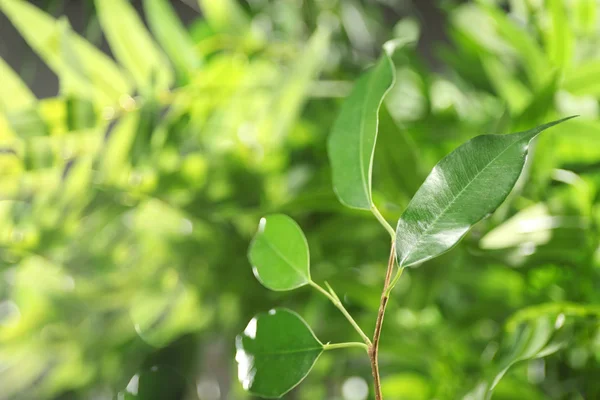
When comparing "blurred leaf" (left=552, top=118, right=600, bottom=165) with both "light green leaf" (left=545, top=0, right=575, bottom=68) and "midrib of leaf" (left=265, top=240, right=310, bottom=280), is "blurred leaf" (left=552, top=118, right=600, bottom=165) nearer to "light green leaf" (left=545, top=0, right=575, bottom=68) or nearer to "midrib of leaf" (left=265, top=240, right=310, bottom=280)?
"light green leaf" (left=545, top=0, right=575, bottom=68)

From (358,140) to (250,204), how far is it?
0.15m

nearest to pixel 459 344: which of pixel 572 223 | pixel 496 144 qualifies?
pixel 572 223

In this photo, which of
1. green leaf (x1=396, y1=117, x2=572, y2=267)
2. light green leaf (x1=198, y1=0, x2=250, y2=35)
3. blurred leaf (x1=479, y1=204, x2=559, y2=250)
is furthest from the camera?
light green leaf (x1=198, y1=0, x2=250, y2=35)

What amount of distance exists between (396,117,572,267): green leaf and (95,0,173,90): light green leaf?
0.20m

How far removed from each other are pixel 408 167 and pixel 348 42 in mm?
203

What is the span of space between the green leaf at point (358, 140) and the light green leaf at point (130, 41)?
156mm

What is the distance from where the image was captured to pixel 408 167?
0.72ft

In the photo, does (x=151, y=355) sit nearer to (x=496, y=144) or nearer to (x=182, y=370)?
(x=182, y=370)

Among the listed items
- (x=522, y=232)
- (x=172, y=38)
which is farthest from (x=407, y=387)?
(x=172, y=38)

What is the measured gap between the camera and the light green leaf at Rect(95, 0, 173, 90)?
0.91ft

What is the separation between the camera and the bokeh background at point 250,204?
0.22 m

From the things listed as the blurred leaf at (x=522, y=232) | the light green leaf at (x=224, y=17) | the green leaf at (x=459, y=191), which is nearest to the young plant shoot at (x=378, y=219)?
the green leaf at (x=459, y=191)

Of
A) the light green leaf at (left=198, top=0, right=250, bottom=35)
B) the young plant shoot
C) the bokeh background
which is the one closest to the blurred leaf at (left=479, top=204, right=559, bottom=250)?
the bokeh background

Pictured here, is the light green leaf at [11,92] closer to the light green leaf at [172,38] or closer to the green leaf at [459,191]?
the light green leaf at [172,38]
